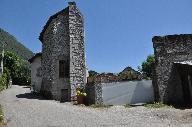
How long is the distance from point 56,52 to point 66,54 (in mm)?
1120

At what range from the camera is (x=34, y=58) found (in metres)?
40.5

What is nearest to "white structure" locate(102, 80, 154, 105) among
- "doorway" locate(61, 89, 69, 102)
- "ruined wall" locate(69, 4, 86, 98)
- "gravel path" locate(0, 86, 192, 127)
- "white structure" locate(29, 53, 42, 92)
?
"ruined wall" locate(69, 4, 86, 98)

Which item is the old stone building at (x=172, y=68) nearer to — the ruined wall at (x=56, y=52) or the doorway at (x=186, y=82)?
the doorway at (x=186, y=82)

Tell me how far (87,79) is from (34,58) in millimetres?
14996

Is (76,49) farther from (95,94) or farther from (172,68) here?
(172,68)

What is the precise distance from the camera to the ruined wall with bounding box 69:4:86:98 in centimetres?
2838

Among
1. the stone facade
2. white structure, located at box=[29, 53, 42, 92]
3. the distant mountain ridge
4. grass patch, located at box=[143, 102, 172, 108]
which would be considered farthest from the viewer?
the distant mountain ridge

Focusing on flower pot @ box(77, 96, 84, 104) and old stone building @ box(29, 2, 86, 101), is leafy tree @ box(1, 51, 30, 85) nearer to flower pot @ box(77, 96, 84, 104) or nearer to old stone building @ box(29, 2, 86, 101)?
old stone building @ box(29, 2, 86, 101)

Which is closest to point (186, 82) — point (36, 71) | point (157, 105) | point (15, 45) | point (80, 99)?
point (157, 105)

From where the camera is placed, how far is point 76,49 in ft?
95.1

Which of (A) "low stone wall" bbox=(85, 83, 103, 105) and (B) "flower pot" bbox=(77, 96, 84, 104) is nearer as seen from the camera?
(A) "low stone wall" bbox=(85, 83, 103, 105)

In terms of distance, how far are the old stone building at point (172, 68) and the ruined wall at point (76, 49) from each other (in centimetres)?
766

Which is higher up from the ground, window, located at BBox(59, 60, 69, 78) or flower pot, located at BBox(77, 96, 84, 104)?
window, located at BBox(59, 60, 69, 78)

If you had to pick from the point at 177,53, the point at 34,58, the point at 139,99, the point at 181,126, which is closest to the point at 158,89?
the point at 139,99
